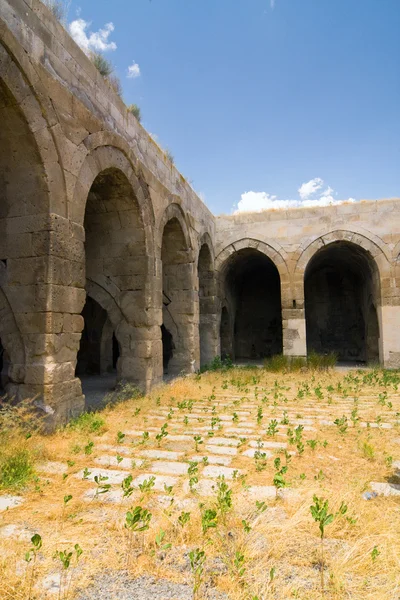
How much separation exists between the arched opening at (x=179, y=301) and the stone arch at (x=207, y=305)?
1647 mm

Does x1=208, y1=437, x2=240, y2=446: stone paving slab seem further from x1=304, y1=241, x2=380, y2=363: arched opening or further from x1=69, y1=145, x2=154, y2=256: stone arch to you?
x1=304, y1=241, x2=380, y2=363: arched opening

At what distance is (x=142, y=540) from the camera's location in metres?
2.16

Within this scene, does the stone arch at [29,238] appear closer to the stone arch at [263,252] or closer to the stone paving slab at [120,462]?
the stone paving slab at [120,462]

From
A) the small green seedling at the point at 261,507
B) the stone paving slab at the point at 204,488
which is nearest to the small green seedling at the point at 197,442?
the stone paving slab at the point at 204,488

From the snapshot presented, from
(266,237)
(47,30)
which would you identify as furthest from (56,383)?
(266,237)

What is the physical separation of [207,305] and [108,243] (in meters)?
4.84

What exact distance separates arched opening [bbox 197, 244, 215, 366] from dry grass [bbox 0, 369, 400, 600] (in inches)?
272

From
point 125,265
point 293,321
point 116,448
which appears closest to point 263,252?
point 293,321

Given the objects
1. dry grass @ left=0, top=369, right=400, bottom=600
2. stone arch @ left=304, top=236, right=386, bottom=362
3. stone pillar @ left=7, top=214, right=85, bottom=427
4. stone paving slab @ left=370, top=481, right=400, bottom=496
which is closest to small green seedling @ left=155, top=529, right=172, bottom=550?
dry grass @ left=0, top=369, right=400, bottom=600

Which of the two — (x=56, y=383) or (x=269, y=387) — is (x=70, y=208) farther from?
(x=269, y=387)

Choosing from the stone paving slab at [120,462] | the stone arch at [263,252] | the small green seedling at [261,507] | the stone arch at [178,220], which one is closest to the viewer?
the small green seedling at [261,507]

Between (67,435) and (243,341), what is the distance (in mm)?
12627

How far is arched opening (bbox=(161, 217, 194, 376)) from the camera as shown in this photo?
922cm

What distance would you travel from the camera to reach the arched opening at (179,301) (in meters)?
9.22
